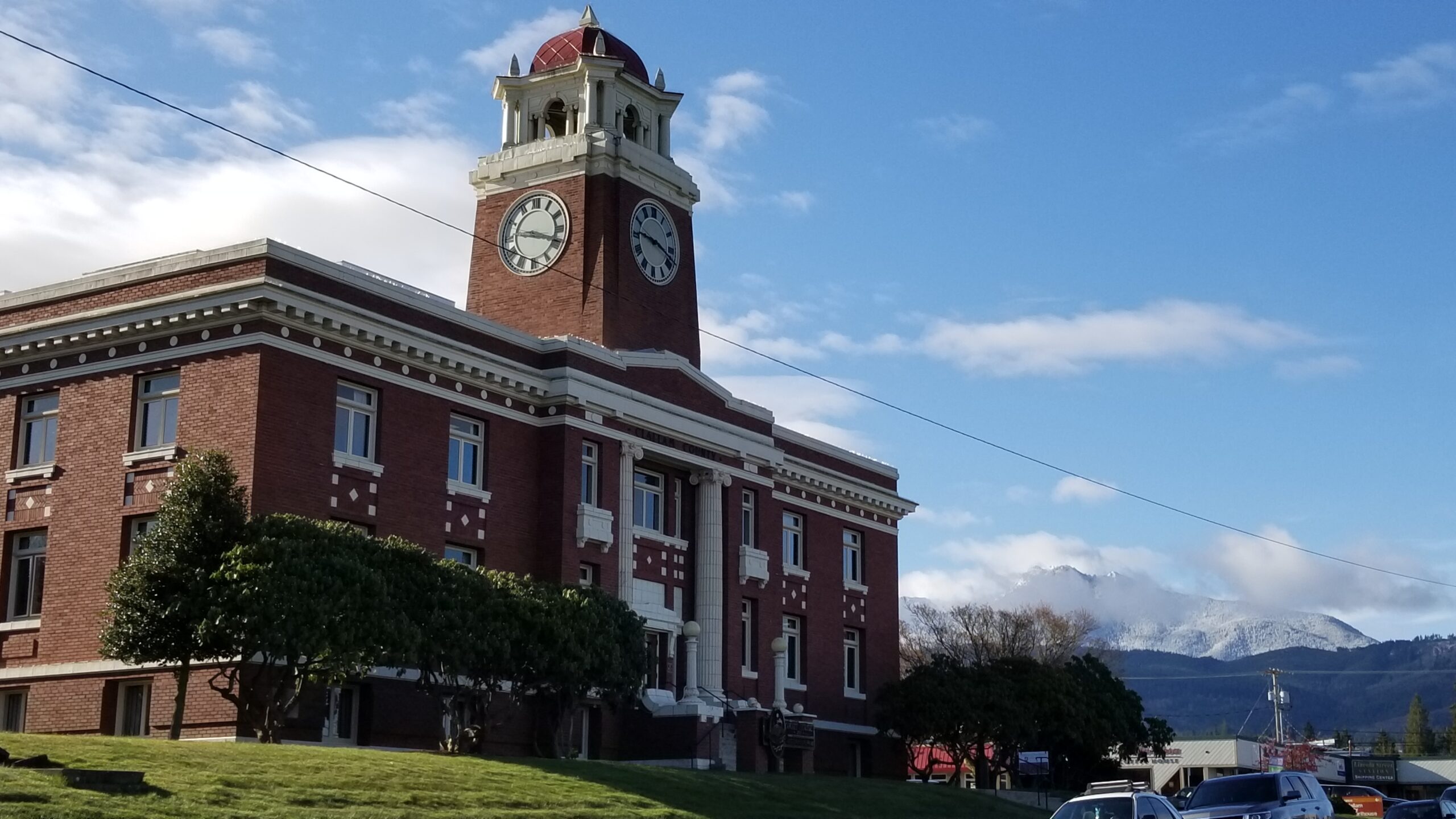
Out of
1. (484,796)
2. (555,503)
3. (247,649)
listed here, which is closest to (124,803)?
(484,796)

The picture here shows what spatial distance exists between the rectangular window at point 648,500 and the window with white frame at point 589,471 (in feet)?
6.18

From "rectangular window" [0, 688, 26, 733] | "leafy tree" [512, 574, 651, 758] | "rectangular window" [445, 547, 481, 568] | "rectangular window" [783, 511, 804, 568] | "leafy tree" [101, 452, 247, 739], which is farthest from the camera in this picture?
"rectangular window" [783, 511, 804, 568]

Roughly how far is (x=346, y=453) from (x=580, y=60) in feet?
59.9

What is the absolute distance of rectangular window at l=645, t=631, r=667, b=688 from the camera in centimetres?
4753

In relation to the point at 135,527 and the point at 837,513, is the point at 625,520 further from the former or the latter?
the point at 837,513

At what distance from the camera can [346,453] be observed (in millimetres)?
40594

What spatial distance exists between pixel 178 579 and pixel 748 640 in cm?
2297

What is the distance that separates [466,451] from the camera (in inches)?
1747

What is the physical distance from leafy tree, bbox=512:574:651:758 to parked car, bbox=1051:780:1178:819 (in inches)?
561

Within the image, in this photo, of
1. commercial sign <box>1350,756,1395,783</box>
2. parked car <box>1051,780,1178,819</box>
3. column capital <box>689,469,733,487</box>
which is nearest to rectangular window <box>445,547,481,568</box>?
column capital <box>689,469,733,487</box>

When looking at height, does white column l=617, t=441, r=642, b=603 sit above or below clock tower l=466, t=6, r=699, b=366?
below

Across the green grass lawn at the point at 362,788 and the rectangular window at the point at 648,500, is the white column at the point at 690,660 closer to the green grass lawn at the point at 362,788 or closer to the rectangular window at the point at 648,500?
the rectangular window at the point at 648,500

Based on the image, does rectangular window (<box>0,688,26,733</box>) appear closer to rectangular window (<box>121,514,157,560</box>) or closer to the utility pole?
rectangular window (<box>121,514,157,560</box>)

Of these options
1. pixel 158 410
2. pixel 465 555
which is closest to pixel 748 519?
pixel 465 555
